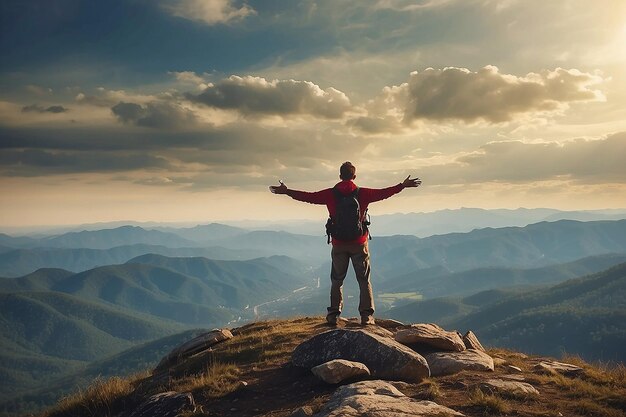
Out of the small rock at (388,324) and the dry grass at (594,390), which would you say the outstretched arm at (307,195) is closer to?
the small rock at (388,324)

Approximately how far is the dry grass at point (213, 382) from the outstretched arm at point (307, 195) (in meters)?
6.04

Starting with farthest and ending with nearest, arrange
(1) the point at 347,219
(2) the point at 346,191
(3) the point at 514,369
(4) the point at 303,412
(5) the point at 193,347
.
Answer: (5) the point at 193,347 → (2) the point at 346,191 → (1) the point at 347,219 → (3) the point at 514,369 → (4) the point at 303,412

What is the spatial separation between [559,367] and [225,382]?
10.5 m

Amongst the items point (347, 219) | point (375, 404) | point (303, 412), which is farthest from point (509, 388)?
point (347, 219)

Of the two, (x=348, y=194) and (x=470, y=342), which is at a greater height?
(x=348, y=194)

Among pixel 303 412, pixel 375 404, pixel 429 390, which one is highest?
pixel 375 404

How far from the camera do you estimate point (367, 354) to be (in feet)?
37.0

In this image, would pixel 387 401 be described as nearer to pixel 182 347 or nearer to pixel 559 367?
pixel 559 367

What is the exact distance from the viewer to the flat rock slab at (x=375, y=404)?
7.75 metres

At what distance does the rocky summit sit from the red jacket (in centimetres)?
430

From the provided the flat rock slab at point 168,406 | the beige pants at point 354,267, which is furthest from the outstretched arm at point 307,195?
the flat rock slab at point 168,406

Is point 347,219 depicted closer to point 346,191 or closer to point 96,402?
point 346,191

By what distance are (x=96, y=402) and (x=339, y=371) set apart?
7996 mm

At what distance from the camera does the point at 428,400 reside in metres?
9.09
